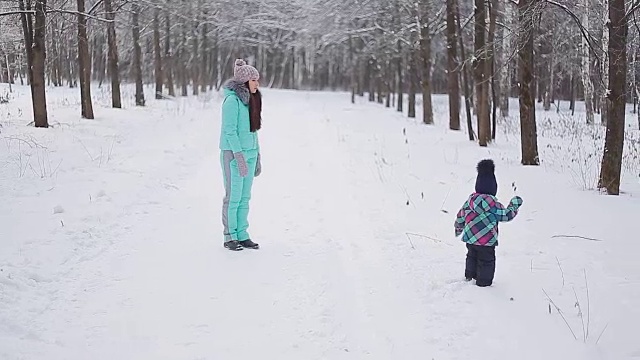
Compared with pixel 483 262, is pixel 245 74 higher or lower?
higher

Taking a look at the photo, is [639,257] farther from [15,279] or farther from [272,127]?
[272,127]

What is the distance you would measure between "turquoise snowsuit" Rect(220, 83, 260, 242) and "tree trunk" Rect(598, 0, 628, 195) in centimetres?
604

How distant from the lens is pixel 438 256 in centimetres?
658

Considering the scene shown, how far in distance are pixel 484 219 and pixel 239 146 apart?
113 inches

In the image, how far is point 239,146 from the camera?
6.68 m

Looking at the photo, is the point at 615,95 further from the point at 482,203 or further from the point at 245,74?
the point at 245,74

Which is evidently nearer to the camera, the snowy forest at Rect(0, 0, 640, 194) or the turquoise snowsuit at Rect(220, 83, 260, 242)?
the turquoise snowsuit at Rect(220, 83, 260, 242)

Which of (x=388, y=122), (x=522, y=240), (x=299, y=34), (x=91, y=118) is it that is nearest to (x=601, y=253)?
(x=522, y=240)

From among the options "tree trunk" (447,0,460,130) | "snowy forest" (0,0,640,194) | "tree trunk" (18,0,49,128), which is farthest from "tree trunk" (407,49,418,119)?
"tree trunk" (18,0,49,128)

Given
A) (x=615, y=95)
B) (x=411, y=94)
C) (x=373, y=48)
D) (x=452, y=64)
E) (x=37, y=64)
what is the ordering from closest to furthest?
(x=615, y=95) → (x=37, y=64) → (x=452, y=64) → (x=411, y=94) → (x=373, y=48)

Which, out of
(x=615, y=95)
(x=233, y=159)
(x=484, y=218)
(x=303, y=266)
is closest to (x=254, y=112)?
(x=233, y=159)

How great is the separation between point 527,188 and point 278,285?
20.6 feet

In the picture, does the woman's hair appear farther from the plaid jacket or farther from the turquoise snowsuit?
the plaid jacket

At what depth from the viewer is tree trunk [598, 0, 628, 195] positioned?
9211mm
